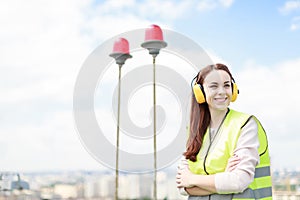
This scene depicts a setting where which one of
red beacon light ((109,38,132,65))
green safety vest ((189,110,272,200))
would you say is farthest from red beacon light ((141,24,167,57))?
green safety vest ((189,110,272,200))

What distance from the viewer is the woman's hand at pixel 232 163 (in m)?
1.18

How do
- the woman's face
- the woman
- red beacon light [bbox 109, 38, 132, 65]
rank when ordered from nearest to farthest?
the woman, the woman's face, red beacon light [bbox 109, 38, 132, 65]

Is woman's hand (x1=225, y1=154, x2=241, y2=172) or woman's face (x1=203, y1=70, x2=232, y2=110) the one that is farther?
woman's face (x1=203, y1=70, x2=232, y2=110)

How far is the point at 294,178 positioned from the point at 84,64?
199 centimetres

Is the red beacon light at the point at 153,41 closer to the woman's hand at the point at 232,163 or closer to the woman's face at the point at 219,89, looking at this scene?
the woman's face at the point at 219,89

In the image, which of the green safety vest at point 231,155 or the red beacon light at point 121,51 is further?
the red beacon light at point 121,51

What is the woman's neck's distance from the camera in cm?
132

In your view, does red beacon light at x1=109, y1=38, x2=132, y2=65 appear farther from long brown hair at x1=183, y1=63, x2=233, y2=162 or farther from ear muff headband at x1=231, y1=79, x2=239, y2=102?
ear muff headband at x1=231, y1=79, x2=239, y2=102

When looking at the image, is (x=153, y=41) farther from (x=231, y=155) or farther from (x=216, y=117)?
(x=231, y=155)

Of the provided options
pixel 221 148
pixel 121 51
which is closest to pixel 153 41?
pixel 121 51

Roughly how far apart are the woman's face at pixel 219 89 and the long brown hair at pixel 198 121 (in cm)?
2

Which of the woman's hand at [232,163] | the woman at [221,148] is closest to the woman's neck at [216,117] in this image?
the woman at [221,148]

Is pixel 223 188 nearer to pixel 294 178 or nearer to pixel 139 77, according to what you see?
pixel 139 77

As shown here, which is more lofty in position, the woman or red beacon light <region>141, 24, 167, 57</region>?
red beacon light <region>141, 24, 167, 57</region>
